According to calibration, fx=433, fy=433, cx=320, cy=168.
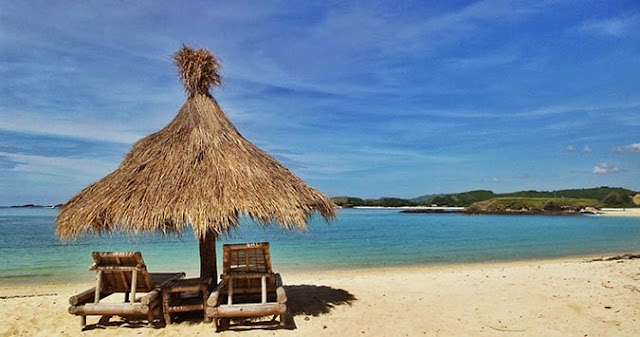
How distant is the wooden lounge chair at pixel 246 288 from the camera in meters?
4.95

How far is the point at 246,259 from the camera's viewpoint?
5301mm

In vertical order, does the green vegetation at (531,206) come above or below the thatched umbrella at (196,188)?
below

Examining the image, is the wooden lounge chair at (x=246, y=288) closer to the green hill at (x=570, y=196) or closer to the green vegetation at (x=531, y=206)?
the green vegetation at (x=531, y=206)

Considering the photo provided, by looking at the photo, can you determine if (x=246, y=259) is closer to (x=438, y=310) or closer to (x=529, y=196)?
(x=438, y=310)

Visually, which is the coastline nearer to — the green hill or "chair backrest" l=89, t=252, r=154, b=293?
the green hill

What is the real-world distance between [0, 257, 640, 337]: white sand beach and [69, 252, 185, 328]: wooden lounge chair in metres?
0.28

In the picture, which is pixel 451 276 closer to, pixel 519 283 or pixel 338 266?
pixel 519 283

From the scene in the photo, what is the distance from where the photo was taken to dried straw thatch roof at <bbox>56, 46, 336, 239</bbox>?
5051mm

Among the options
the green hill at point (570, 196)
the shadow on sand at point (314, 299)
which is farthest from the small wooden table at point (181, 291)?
the green hill at point (570, 196)

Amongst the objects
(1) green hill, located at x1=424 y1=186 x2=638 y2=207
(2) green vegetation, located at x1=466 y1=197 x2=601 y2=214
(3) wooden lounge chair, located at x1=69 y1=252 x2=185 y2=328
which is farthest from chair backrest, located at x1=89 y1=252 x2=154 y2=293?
(1) green hill, located at x1=424 y1=186 x2=638 y2=207

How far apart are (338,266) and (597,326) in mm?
8197

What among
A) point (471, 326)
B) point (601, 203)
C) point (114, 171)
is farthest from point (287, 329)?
point (601, 203)

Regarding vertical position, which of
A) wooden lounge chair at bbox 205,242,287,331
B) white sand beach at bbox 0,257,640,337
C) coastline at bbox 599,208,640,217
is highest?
wooden lounge chair at bbox 205,242,287,331

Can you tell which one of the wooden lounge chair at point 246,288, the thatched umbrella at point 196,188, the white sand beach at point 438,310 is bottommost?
the white sand beach at point 438,310
